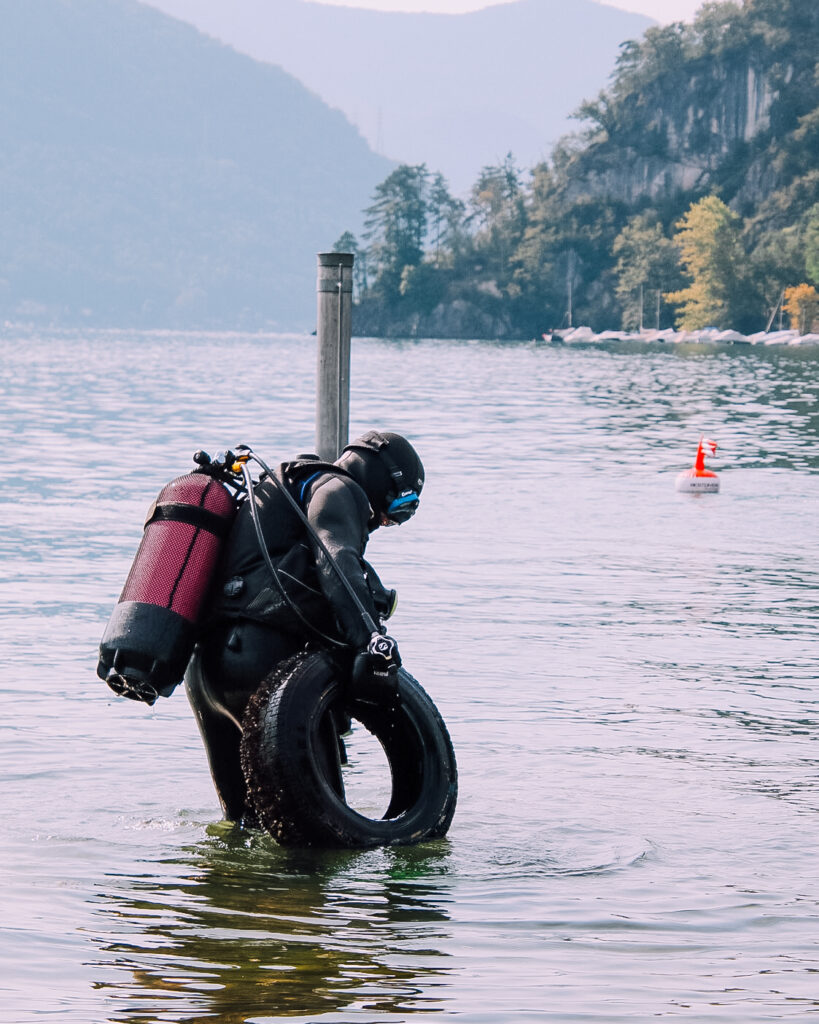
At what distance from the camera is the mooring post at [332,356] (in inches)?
444

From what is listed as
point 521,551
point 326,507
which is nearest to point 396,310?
point 521,551

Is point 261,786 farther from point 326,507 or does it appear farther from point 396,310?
point 396,310

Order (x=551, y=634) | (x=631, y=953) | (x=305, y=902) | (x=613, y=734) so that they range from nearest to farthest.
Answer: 1. (x=631, y=953)
2. (x=305, y=902)
3. (x=613, y=734)
4. (x=551, y=634)

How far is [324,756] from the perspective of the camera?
22.0 ft

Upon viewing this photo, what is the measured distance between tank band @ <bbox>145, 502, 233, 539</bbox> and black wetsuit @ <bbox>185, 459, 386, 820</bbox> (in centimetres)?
11

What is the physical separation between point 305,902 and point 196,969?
99 centimetres

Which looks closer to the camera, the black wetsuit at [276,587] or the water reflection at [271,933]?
the water reflection at [271,933]

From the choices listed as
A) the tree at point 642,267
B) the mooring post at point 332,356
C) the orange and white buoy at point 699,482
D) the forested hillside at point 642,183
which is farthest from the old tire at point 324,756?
the forested hillside at point 642,183

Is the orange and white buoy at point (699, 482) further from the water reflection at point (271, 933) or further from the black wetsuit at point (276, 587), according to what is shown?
the black wetsuit at point (276, 587)

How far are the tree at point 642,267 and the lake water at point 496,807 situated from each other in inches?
5948

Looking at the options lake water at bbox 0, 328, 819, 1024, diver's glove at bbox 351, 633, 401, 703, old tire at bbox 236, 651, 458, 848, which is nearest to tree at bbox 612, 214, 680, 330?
lake water at bbox 0, 328, 819, 1024

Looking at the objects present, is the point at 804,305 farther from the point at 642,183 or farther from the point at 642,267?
the point at 642,183

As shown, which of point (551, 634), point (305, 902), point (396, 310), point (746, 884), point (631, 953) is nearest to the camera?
point (631, 953)

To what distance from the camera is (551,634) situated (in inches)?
520
